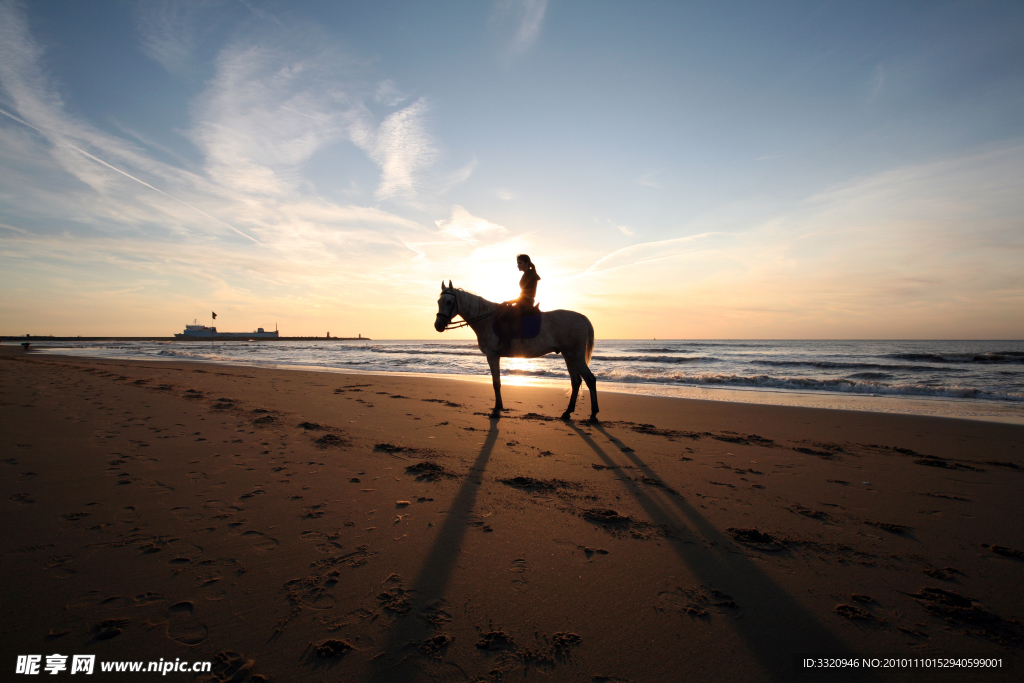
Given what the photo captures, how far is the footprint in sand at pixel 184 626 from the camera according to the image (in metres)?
1.70

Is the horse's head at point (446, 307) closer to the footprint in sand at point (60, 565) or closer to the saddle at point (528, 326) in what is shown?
the saddle at point (528, 326)

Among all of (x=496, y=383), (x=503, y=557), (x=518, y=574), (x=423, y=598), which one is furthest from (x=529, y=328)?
(x=423, y=598)

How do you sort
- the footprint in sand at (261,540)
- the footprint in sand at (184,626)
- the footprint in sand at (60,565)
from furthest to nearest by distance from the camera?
the footprint in sand at (261,540)
the footprint in sand at (60,565)
the footprint in sand at (184,626)

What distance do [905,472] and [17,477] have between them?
28.2 feet

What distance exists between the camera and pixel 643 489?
3.77 meters

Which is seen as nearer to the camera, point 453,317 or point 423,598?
point 423,598

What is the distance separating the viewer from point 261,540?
8.50 feet

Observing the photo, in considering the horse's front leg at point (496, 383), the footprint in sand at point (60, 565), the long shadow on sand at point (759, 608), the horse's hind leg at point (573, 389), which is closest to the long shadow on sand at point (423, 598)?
the long shadow on sand at point (759, 608)

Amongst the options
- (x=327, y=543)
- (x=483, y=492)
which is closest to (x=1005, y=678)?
(x=483, y=492)

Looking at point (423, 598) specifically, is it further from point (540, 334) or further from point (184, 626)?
point (540, 334)

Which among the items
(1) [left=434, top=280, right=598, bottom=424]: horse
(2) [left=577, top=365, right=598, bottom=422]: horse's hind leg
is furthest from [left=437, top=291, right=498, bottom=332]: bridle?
(2) [left=577, top=365, right=598, bottom=422]: horse's hind leg

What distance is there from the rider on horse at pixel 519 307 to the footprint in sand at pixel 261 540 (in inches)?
215

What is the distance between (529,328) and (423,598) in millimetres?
5849

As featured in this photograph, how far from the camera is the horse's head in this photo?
736 centimetres
